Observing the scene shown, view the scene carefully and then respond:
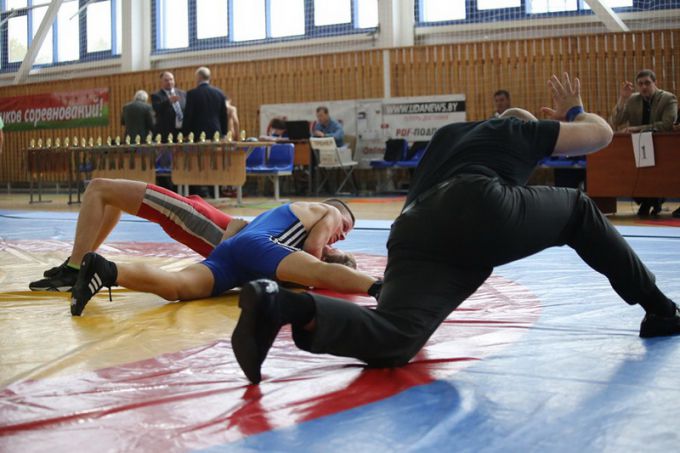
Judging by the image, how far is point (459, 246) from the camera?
7.32ft

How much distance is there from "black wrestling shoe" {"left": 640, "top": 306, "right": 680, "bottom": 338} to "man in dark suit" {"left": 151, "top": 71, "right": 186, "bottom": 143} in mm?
9681

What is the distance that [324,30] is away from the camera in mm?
14602

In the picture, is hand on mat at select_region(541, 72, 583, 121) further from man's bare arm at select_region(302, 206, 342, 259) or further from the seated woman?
the seated woman

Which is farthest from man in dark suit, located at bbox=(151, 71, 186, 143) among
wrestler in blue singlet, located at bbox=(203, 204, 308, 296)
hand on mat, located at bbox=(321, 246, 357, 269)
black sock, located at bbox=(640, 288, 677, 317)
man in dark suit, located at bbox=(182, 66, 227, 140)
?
black sock, located at bbox=(640, 288, 677, 317)

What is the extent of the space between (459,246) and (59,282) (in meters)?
2.10

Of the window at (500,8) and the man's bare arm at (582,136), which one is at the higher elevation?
the window at (500,8)

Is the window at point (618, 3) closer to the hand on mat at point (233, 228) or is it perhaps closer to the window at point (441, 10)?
the window at point (441, 10)

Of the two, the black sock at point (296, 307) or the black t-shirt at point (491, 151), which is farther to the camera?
the black t-shirt at point (491, 151)

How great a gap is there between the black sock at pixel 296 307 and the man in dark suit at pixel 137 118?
33.7 feet

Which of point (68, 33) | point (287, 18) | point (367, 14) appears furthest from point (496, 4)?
point (68, 33)

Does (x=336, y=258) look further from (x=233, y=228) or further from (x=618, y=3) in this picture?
(x=618, y=3)

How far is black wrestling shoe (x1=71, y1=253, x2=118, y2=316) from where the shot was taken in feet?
9.78

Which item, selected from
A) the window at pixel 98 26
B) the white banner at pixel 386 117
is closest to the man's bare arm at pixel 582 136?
the white banner at pixel 386 117

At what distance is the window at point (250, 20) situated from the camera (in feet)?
47.5
